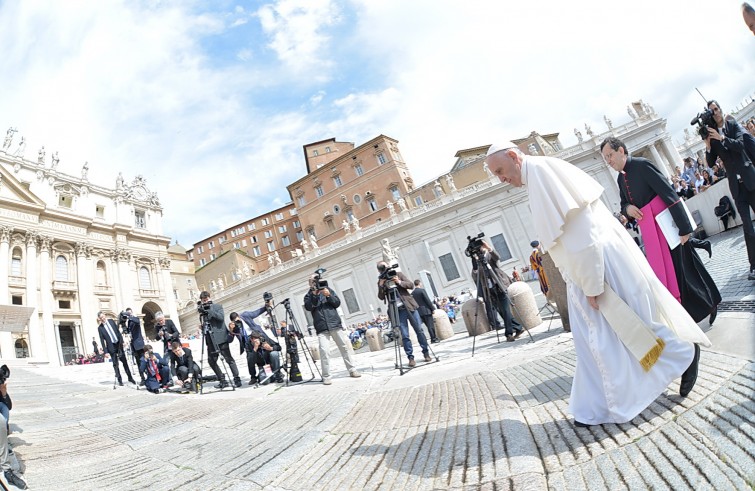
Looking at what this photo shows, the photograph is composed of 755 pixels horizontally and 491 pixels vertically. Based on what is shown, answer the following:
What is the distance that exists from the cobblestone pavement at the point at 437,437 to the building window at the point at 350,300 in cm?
3278

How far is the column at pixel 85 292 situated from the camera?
116 ft

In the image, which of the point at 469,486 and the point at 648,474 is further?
the point at 469,486

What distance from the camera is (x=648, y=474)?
5.60 ft

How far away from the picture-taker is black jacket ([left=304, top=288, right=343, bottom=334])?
7332 mm

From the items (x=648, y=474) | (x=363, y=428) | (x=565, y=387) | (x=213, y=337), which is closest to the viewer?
(x=648, y=474)

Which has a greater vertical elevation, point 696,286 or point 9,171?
point 9,171

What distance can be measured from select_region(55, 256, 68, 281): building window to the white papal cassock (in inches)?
1786

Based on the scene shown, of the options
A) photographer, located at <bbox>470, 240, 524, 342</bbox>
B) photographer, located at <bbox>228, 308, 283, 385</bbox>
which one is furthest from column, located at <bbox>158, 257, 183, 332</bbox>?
photographer, located at <bbox>470, 240, 524, 342</bbox>

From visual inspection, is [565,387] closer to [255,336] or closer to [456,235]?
[255,336]

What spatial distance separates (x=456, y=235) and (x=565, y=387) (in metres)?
33.2

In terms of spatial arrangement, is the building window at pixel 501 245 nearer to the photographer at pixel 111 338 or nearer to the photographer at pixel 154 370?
the photographer at pixel 154 370

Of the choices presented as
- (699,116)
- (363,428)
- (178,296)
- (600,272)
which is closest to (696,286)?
(600,272)

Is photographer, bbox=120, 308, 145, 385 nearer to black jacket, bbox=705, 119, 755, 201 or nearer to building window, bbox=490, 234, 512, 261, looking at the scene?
black jacket, bbox=705, 119, 755, 201

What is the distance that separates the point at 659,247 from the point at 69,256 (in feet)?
154
